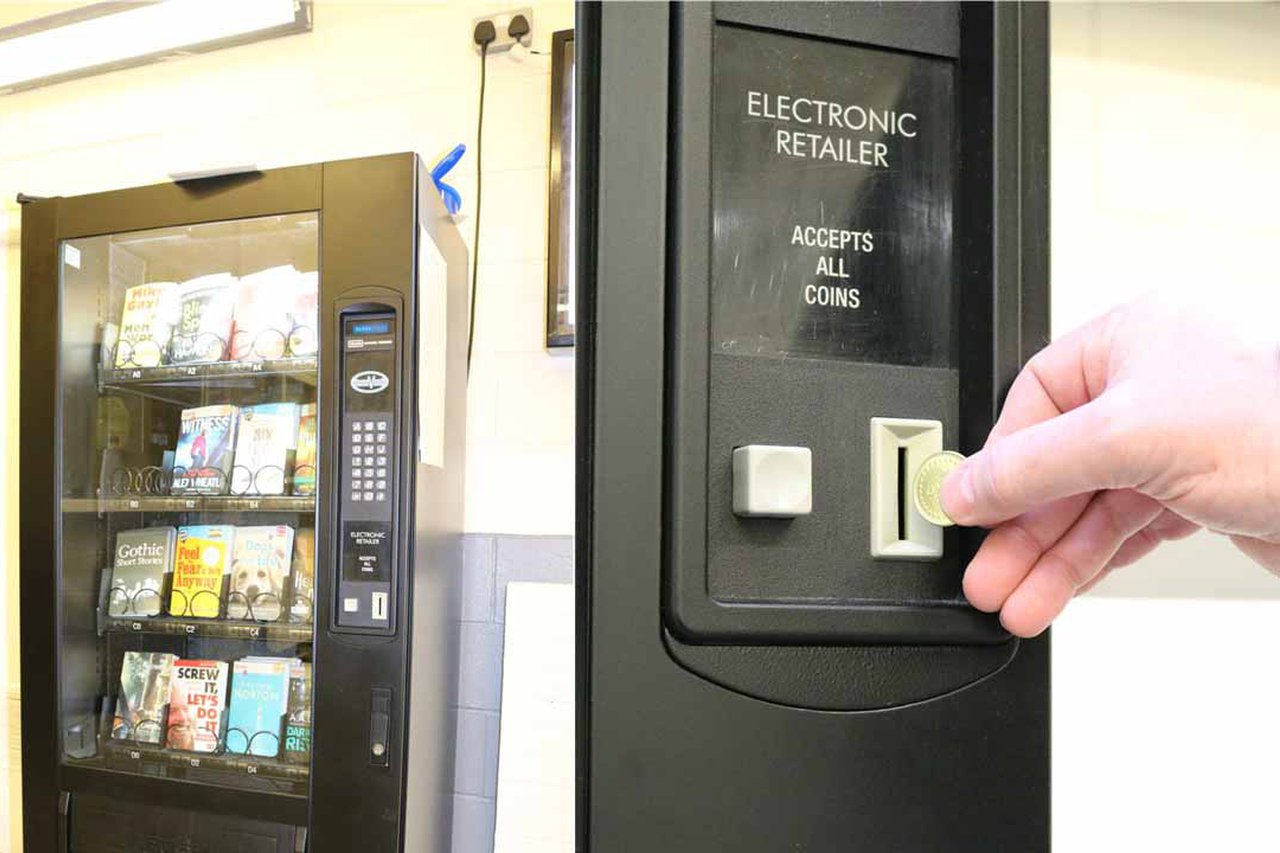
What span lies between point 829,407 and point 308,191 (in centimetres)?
143

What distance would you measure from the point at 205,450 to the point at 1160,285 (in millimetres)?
1825

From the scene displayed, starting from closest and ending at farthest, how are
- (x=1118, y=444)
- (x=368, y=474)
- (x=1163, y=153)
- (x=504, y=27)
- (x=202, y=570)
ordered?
(x=1118, y=444) < (x=1163, y=153) < (x=368, y=474) < (x=202, y=570) < (x=504, y=27)

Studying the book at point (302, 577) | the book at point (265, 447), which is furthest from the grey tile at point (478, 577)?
the book at point (265, 447)

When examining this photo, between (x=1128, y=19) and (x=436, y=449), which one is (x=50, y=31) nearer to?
(x=436, y=449)

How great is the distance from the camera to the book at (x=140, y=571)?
1774 millimetres

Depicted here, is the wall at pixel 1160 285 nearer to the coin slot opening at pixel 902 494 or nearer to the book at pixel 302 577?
the coin slot opening at pixel 902 494

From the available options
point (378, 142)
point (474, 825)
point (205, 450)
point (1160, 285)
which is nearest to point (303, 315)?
point (205, 450)

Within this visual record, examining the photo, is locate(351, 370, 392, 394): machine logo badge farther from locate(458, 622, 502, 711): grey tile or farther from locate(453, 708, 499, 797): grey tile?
locate(453, 708, 499, 797): grey tile

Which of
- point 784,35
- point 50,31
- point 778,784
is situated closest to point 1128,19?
point 784,35

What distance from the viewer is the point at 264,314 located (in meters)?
1.73

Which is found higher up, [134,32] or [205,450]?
[134,32]

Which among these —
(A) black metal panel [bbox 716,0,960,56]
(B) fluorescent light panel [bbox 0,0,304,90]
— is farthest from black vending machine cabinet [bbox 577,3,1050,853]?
(B) fluorescent light panel [bbox 0,0,304,90]

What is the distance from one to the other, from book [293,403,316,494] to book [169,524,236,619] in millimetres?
221

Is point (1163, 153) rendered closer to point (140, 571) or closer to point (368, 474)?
point (368, 474)
